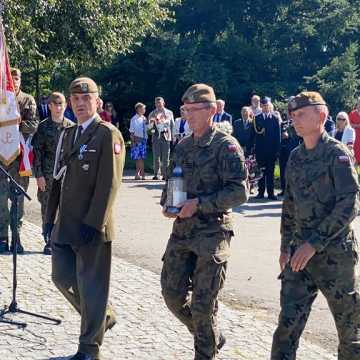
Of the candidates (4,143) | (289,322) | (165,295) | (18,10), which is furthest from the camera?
(18,10)

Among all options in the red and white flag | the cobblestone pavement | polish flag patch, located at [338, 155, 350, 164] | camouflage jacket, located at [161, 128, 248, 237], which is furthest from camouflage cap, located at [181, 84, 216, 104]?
the red and white flag

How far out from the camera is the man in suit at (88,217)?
612 cm

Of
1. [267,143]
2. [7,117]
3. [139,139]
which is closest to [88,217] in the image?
[7,117]

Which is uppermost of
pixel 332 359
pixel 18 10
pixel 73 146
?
pixel 18 10

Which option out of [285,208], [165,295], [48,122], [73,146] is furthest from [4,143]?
[285,208]

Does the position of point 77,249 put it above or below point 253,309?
above

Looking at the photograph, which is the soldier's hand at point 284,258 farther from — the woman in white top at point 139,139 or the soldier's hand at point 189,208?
the woman in white top at point 139,139

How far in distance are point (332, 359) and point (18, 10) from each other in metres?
12.3

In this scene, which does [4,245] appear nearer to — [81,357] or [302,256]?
[81,357]

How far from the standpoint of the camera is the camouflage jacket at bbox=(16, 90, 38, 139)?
34.4ft

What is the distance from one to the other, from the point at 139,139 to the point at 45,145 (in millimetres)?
11961

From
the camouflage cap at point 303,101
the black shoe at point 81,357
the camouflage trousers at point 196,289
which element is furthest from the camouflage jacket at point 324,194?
the black shoe at point 81,357

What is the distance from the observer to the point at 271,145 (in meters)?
17.5

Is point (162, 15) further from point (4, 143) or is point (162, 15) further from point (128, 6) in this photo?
point (4, 143)
